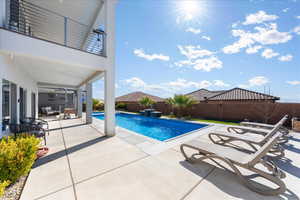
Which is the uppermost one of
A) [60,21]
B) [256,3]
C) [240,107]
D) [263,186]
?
[256,3]

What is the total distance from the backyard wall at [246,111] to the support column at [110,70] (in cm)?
1036

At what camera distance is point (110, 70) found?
6176mm

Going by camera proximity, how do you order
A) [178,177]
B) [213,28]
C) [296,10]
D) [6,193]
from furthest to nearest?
1. [213,28]
2. [296,10]
3. [178,177]
4. [6,193]

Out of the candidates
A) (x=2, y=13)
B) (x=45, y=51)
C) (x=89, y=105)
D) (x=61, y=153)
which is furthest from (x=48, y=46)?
(x=89, y=105)

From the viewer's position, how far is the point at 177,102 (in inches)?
528

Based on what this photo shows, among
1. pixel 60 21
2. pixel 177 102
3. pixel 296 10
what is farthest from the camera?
pixel 177 102

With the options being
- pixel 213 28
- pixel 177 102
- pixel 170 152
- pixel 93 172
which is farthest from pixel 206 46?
pixel 93 172

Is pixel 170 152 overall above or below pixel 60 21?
below

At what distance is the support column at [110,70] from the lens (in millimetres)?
6109

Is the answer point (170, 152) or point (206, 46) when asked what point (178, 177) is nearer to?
point (170, 152)

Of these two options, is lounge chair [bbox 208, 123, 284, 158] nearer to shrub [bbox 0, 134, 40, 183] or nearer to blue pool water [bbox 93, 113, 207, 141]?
blue pool water [bbox 93, 113, 207, 141]

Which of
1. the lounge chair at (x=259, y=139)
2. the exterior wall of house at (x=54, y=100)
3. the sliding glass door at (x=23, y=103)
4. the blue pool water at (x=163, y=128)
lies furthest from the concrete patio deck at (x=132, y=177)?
the exterior wall of house at (x=54, y=100)

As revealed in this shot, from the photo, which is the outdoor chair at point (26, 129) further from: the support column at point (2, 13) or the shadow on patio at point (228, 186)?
the shadow on patio at point (228, 186)

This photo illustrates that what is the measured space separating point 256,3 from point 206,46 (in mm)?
5096
